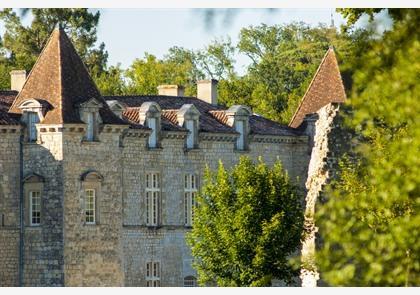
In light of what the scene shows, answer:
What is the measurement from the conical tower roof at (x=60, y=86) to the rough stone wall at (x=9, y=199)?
1199mm

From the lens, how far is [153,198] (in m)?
86.4

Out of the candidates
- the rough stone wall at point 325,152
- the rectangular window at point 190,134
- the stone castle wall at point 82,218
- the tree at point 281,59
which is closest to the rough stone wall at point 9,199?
the stone castle wall at point 82,218

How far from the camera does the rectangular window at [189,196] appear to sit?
290 ft

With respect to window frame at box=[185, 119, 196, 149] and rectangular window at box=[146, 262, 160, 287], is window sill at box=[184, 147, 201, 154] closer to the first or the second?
window frame at box=[185, 119, 196, 149]

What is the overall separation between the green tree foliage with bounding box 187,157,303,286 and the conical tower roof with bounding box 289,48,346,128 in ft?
41.5

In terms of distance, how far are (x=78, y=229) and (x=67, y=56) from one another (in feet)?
22.5

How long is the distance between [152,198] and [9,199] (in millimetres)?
7042

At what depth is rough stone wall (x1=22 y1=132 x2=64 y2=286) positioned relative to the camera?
7950cm

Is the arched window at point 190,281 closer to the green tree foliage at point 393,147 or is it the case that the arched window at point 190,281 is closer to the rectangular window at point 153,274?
the rectangular window at point 153,274

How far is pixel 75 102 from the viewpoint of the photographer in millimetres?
81188

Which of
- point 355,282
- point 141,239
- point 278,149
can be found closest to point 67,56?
point 141,239

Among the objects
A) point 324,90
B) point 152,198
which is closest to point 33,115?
point 152,198

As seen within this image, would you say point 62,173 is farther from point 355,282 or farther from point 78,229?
point 355,282

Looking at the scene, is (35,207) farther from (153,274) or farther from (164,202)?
(164,202)
